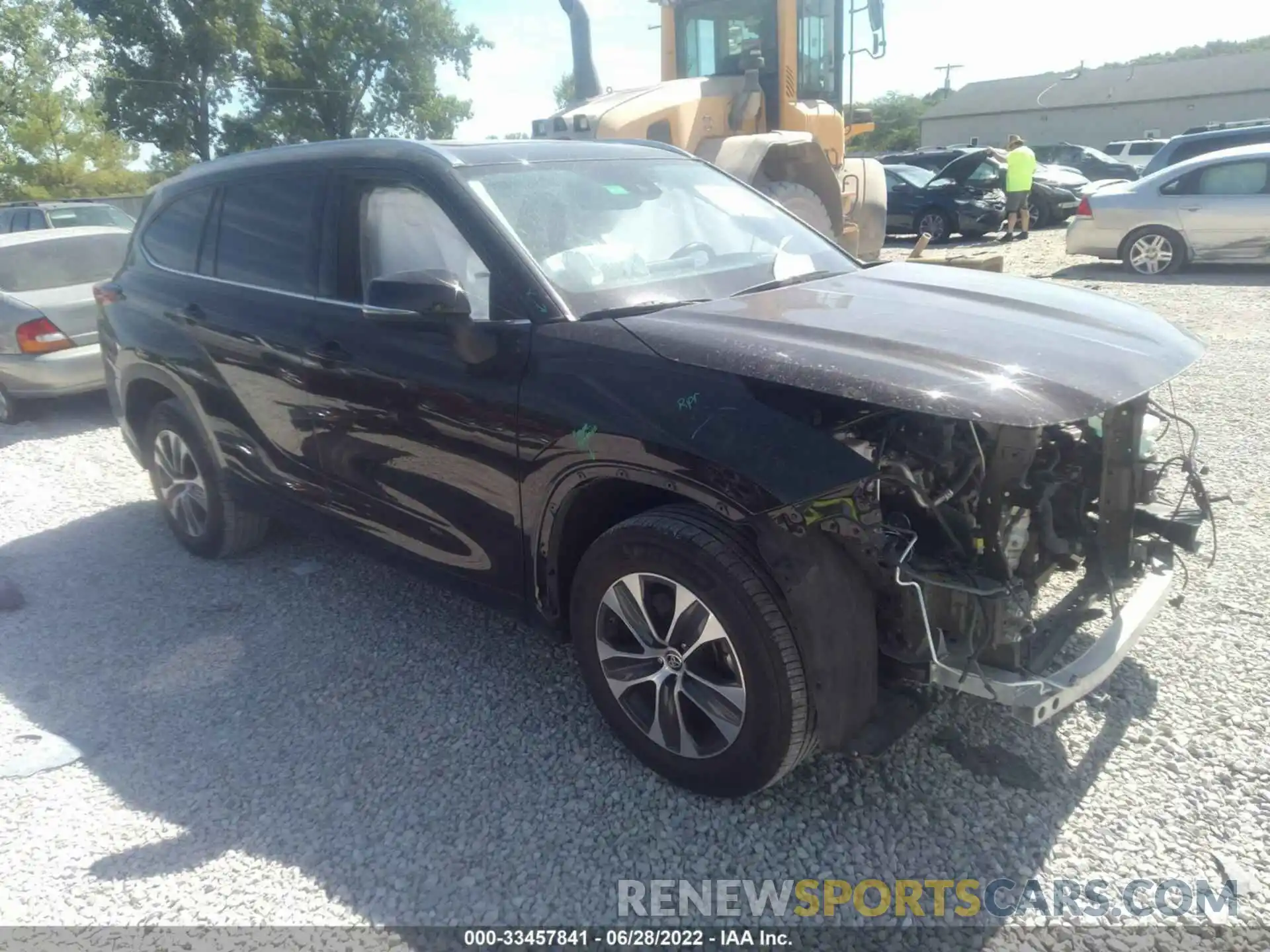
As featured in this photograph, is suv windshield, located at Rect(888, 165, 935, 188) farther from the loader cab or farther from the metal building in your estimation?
the metal building

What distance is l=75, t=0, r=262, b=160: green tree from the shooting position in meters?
33.0

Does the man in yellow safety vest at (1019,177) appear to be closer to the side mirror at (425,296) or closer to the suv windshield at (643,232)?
the suv windshield at (643,232)

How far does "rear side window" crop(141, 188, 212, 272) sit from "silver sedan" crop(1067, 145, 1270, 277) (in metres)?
11.2

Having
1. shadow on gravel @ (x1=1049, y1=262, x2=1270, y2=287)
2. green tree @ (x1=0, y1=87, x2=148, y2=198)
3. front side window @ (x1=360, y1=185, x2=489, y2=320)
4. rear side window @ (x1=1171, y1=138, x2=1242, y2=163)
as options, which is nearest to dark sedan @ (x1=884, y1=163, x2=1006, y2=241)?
rear side window @ (x1=1171, y1=138, x2=1242, y2=163)

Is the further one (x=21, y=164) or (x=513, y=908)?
(x=21, y=164)

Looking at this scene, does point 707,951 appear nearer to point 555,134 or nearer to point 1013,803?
point 1013,803

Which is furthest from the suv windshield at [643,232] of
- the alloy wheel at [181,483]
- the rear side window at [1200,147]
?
the rear side window at [1200,147]

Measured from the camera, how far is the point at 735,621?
8.39ft

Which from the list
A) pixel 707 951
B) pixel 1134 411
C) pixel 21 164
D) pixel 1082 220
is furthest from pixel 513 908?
pixel 21 164

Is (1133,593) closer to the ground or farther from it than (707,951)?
farther from it

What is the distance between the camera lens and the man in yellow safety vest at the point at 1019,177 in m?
15.8

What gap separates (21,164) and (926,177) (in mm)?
31141

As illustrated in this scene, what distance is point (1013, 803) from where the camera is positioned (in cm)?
280

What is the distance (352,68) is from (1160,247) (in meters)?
34.5
